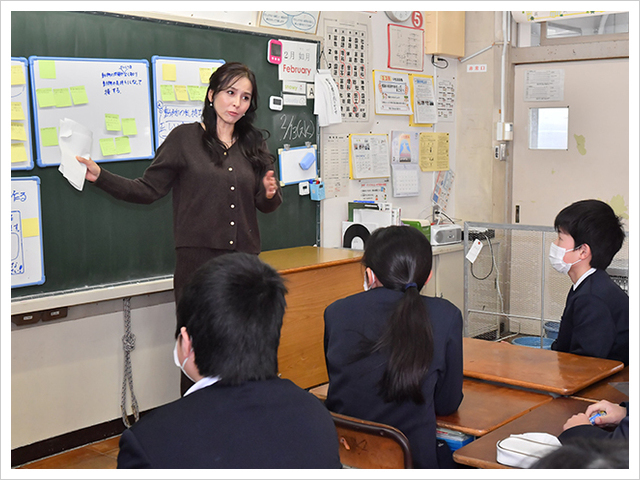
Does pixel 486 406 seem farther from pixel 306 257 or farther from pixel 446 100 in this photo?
pixel 446 100

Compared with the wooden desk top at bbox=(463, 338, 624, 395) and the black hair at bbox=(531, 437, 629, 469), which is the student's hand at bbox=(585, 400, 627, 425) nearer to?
the wooden desk top at bbox=(463, 338, 624, 395)

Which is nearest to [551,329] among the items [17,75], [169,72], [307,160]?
[307,160]

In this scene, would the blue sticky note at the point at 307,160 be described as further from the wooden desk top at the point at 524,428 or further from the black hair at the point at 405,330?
the wooden desk top at the point at 524,428

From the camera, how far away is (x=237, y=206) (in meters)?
2.84

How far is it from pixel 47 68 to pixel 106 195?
1.98 feet

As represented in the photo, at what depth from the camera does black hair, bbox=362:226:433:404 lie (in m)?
1.75

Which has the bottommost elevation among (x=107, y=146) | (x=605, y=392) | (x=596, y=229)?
(x=605, y=392)

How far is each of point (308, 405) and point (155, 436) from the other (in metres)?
0.28

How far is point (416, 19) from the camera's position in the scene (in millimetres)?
4883

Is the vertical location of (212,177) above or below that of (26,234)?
above

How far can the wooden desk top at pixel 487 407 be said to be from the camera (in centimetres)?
175

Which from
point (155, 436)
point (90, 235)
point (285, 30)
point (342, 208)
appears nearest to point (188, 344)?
Answer: point (155, 436)

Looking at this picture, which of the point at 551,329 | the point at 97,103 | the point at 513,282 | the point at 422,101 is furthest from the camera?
the point at 422,101

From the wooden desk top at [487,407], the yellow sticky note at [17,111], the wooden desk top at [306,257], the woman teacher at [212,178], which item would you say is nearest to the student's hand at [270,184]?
the woman teacher at [212,178]
